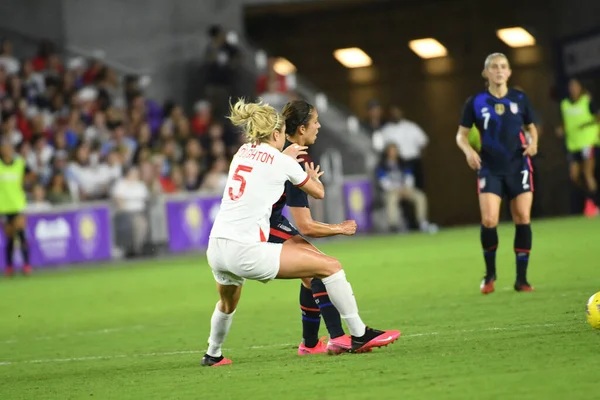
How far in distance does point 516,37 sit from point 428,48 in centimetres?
218

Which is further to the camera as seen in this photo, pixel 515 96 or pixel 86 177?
pixel 86 177

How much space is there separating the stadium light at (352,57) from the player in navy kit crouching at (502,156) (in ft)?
56.9

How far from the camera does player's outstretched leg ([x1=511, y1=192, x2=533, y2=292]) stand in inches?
466

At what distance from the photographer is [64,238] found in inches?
862

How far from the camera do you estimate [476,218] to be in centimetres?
2816

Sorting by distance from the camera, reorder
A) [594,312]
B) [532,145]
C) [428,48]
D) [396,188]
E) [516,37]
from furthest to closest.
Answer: [428,48] → [516,37] → [396,188] → [532,145] → [594,312]

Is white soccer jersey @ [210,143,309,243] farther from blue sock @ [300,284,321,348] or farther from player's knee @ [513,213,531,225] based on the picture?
player's knee @ [513,213,531,225]

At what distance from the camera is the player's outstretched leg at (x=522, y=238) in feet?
38.8

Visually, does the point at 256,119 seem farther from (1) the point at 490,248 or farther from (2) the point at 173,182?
(2) the point at 173,182

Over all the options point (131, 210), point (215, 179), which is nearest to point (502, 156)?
point (131, 210)

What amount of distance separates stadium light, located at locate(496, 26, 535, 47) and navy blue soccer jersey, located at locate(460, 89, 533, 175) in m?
15.5

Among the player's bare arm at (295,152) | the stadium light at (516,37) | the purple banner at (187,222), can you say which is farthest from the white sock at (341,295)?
the stadium light at (516,37)

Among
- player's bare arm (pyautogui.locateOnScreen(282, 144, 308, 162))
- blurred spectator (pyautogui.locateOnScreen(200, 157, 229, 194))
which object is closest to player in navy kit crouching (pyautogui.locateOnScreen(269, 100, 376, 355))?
player's bare arm (pyautogui.locateOnScreen(282, 144, 308, 162))

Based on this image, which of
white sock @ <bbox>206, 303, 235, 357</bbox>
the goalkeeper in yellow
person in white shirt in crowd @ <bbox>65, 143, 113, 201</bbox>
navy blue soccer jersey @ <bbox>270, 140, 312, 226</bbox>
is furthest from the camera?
person in white shirt in crowd @ <bbox>65, 143, 113, 201</bbox>
